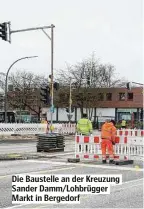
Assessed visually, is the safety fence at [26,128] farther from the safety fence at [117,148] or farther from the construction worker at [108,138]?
the construction worker at [108,138]

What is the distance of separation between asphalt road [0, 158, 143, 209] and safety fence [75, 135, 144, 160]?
84 cm

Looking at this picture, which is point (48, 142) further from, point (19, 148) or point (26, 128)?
point (26, 128)

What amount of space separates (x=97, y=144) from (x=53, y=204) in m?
8.73

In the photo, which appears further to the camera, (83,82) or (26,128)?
(83,82)

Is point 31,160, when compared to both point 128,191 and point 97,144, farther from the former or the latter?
point 128,191

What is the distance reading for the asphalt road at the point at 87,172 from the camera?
30.5 feet

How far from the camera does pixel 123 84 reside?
287 feet

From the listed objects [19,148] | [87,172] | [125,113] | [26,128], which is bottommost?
[87,172]

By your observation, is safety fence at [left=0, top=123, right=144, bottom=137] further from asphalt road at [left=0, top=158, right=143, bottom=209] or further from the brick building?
the brick building

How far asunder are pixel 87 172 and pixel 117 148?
3.90 m

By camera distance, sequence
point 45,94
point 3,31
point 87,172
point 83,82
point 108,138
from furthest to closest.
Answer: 1. point 83,82
2. point 45,94
3. point 3,31
4. point 108,138
5. point 87,172

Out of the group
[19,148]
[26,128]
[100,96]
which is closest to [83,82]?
[100,96]

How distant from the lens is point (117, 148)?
691 inches

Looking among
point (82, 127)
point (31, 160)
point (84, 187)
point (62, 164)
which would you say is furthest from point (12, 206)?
point (82, 127)
